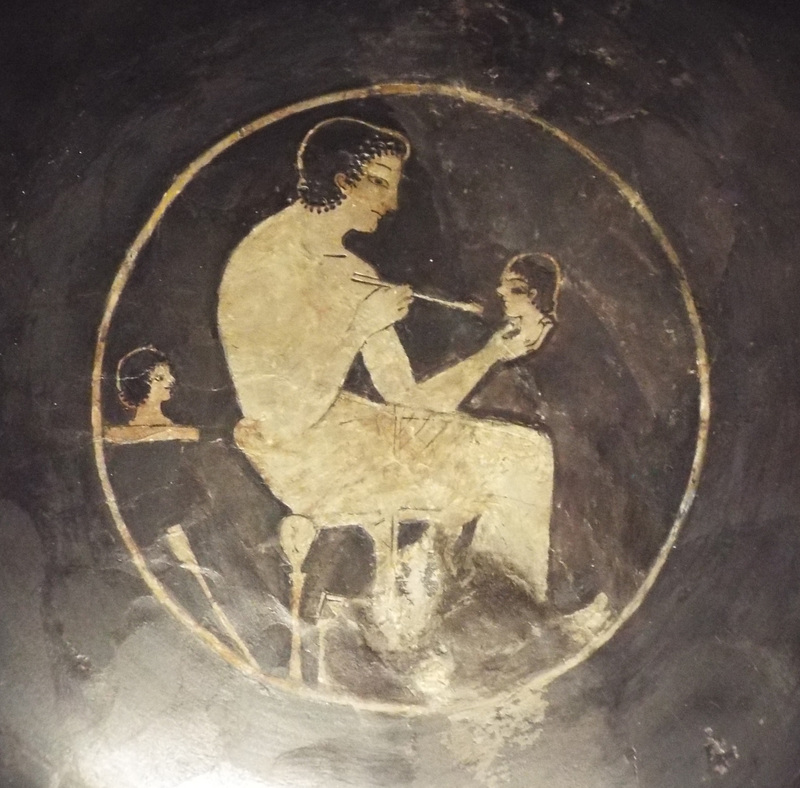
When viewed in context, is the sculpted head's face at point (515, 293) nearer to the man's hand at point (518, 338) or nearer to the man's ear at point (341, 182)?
the man's hand at point (518, 338)

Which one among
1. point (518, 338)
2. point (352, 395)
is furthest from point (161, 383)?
point (518, 338)

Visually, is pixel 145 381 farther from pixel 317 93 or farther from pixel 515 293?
pixel 515 293

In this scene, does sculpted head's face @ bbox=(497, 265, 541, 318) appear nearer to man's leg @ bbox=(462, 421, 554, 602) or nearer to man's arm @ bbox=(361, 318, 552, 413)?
man's arm @ bbox=(361, 318, 552, 413)

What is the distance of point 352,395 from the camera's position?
13.1 feet

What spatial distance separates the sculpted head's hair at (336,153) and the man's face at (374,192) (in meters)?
0.02

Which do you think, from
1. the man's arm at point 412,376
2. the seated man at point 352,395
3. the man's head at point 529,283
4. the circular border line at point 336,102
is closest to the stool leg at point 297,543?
the seated man at point 352,395

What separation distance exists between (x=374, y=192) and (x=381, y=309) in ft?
1.35

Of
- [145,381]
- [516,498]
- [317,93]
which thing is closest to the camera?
[317,93]

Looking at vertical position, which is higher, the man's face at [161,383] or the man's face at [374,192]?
the man's face at [374,192]

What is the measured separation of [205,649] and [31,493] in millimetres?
856

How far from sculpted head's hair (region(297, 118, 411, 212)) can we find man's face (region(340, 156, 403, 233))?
2 centimetres

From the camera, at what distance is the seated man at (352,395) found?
12.8 feet

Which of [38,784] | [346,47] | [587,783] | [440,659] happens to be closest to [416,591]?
[440,659]

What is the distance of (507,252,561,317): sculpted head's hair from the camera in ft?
12.9
